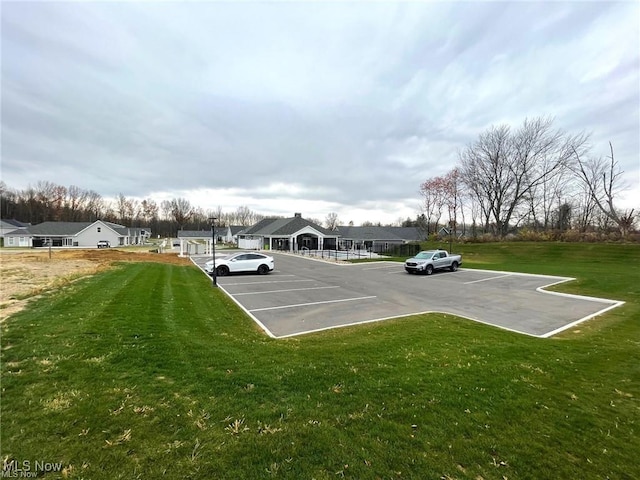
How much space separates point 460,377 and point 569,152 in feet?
156

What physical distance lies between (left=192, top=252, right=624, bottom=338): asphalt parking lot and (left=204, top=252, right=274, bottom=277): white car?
→ 150 centimetres

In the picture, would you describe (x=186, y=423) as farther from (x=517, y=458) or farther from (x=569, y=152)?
(x=569, y=152)

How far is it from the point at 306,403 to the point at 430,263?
1927 cm

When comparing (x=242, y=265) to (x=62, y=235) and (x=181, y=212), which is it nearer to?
(x=62, y=235)

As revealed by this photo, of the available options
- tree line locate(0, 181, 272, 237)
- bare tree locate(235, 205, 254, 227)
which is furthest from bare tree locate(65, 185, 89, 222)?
bare tree locate(235, 205, 254, 227)

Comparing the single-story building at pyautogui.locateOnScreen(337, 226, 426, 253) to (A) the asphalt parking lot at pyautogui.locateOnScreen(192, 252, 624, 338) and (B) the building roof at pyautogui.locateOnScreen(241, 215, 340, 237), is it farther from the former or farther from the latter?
(A) the asphalt parking lot at pyautogui.locateOnScreen(192, 252, 624, 338)

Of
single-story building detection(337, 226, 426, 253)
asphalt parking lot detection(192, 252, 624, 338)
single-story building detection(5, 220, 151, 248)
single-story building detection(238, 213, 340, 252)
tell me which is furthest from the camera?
single-story building detection(5, 220, 151, 248)

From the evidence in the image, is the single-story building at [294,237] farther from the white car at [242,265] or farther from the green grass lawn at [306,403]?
the green grass lawn at [306,403]

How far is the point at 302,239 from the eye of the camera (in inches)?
1843

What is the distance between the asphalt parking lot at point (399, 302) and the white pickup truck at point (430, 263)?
271 cm

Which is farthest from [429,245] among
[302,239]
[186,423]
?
[186,423]

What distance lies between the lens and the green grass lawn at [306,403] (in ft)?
8.92

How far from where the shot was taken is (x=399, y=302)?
471 inches

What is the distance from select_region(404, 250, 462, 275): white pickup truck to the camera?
20.9 meters
